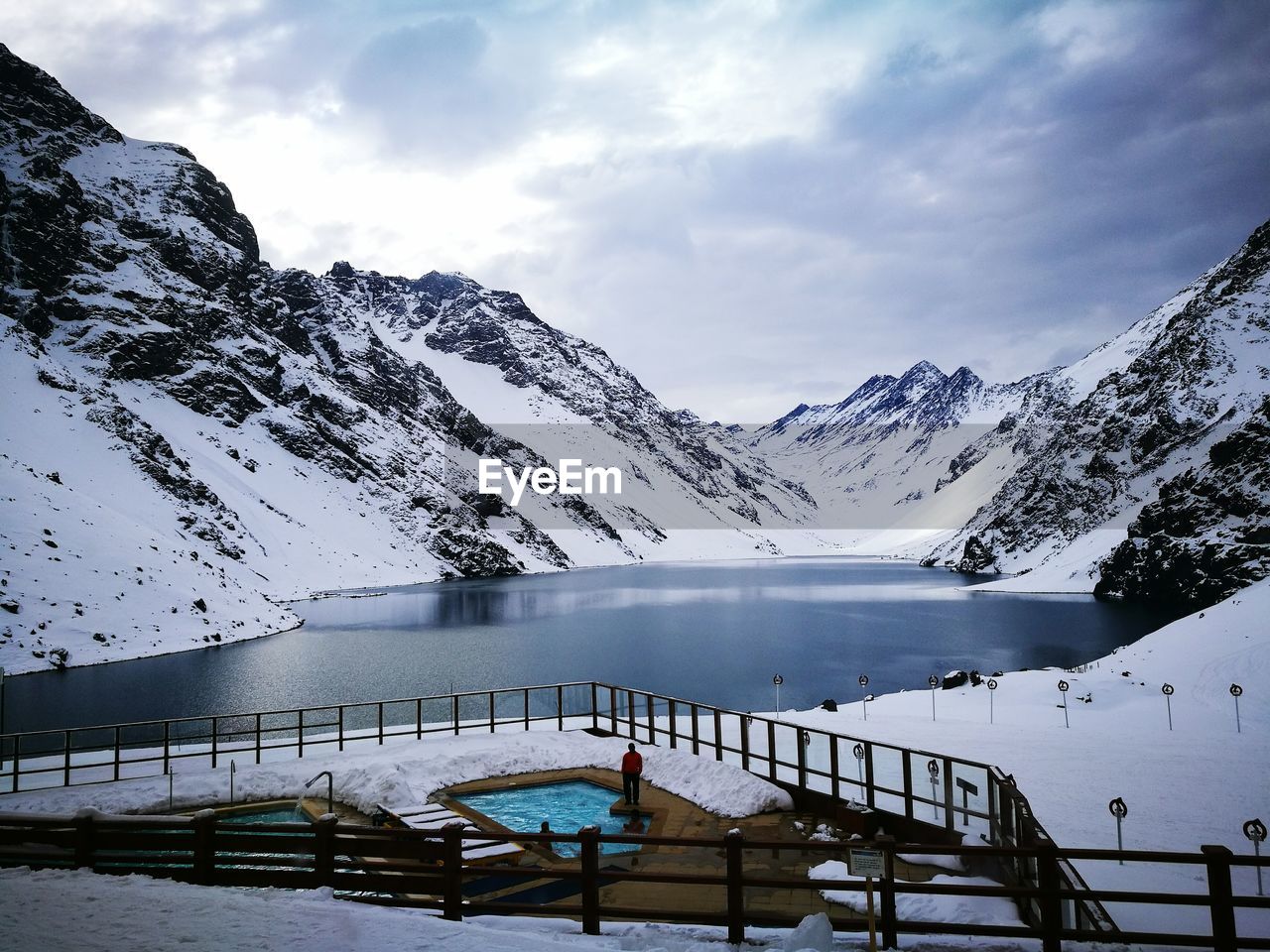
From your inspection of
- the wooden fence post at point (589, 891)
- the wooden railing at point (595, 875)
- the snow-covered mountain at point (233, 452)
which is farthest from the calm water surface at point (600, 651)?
the wooden fence post at point (589, 891)

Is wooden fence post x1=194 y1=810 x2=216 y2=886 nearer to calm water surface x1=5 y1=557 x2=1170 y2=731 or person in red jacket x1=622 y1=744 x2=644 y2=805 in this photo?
person in red jacket x1=622 y1=744 x2=644 y2=805

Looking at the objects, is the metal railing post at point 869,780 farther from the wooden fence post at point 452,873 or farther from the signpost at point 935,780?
the wooden fence post at point 452,873

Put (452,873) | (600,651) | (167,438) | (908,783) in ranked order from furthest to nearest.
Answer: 1. (167,438)
2. (600,651)
3. (908,783)
4. (452,873)

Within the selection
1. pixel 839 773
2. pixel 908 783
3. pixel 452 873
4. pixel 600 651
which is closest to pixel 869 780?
pixel 839 773

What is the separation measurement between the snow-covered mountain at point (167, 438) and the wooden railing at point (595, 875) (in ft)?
164

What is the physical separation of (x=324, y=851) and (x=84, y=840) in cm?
366

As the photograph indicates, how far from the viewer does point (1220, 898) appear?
795cm

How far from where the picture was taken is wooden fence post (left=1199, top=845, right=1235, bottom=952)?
25.9 ft

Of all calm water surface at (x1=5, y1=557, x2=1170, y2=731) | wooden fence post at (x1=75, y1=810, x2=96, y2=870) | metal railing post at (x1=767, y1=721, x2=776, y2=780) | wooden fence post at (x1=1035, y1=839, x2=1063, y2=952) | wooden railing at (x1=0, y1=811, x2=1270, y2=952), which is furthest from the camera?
calm water surface at (x1=5, y1=557, x2=1170, y2=731)

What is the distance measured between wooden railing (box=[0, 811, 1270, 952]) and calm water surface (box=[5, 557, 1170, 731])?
33013 mm

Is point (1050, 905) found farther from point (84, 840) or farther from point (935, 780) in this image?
point (84, 840)

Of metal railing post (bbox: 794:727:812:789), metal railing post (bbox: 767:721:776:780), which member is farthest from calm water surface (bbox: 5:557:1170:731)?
metal railing post (bbox: 794:727:812:789)

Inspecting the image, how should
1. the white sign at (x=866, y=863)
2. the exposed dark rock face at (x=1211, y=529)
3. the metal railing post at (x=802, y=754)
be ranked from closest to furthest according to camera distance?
the white sign at (x=866, y=863), the metal railing post at (x=802, y=754), the exposed dark rock face at (x=1211, y=529)

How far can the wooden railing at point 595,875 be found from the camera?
8.24m
